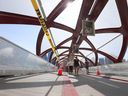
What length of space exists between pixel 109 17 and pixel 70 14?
15.5 ft

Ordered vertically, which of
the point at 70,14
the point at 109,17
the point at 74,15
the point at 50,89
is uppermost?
the point at 70,14

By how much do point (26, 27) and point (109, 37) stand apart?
1340cm

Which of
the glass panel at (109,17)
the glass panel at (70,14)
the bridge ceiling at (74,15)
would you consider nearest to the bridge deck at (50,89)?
the bridge ceiling at (74,15)

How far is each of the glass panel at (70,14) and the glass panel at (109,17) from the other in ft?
9.68

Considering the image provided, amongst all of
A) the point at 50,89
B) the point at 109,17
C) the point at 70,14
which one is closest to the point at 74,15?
the point at 70,14

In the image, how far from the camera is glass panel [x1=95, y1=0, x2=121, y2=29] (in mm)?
22625

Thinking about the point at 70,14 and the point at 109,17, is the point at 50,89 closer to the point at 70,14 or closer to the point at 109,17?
the point at 70,14

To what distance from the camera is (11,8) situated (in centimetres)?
2505

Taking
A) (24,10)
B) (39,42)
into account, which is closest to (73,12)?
(24,10)

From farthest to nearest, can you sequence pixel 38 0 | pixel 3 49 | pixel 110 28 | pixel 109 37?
pixel 109 37 → pixel 110 28 → pixel 38 0 → pixel 3 49

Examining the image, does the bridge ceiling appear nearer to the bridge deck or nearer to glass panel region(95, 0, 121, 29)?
glass panel region(95, 0, 121, 29)

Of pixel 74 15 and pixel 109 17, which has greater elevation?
pixel 74 15

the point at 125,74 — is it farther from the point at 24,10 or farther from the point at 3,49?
the point at 24,10

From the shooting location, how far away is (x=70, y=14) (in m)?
26.1
